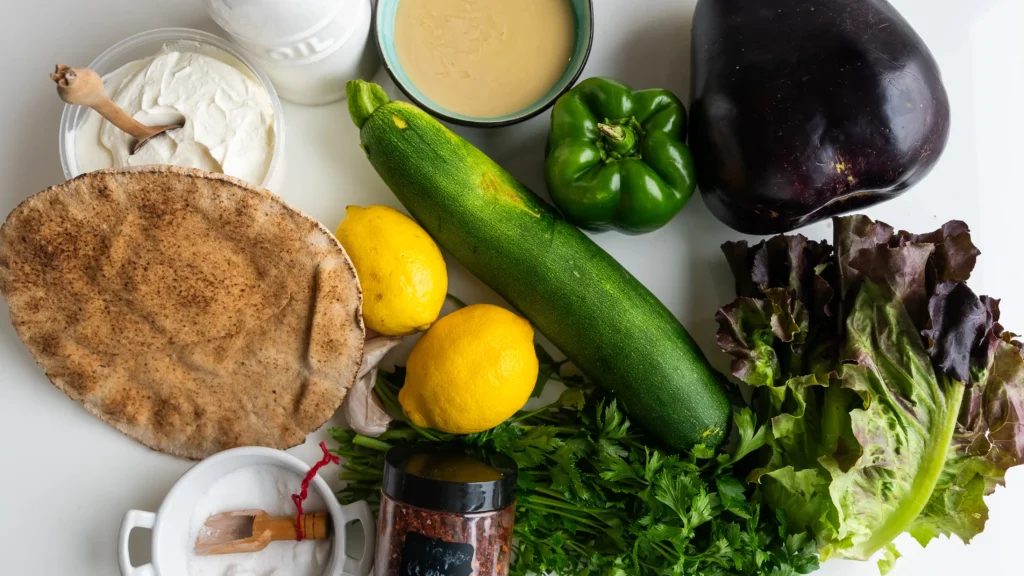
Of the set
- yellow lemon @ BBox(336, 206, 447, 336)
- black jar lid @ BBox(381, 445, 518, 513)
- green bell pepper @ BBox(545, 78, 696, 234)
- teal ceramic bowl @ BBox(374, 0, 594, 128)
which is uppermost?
teal ceramic bowl @ BBox(374, 0, 594, 128)

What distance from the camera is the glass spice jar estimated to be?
1008 millimetres

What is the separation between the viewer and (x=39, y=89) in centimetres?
126

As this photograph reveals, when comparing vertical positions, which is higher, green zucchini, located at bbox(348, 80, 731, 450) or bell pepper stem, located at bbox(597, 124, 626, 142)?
bell pepper stem, located at bbox(597, 124, 626, 142)

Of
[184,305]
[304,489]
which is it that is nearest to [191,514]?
[304,489]

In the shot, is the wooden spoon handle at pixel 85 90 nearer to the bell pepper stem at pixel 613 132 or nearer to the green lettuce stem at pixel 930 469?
the bell pepper stem at pixel 613 132

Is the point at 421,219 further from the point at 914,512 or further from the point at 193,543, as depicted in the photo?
the point at 914,512

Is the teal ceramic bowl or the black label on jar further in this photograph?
the teal ceramic bowl

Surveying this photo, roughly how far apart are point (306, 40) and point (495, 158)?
376mm

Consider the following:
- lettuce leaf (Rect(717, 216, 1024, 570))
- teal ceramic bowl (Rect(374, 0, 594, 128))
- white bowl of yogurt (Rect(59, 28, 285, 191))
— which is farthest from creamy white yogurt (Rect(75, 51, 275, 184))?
lettuce leaf (Rect(717, 216, 1024, 570))

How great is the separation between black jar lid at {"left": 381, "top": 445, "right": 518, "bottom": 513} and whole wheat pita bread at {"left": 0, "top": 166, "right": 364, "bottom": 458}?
17 cm

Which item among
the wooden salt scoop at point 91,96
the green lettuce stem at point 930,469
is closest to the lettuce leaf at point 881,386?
the green lettuce stem at point 930,469

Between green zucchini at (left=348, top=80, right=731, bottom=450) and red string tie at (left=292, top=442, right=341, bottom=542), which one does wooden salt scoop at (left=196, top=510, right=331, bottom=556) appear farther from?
green zucchini at (left=348, top=80, right=731, bottom=450)

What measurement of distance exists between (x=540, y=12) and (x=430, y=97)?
232mm

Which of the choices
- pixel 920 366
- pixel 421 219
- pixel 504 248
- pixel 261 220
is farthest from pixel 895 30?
pixel 261 220
